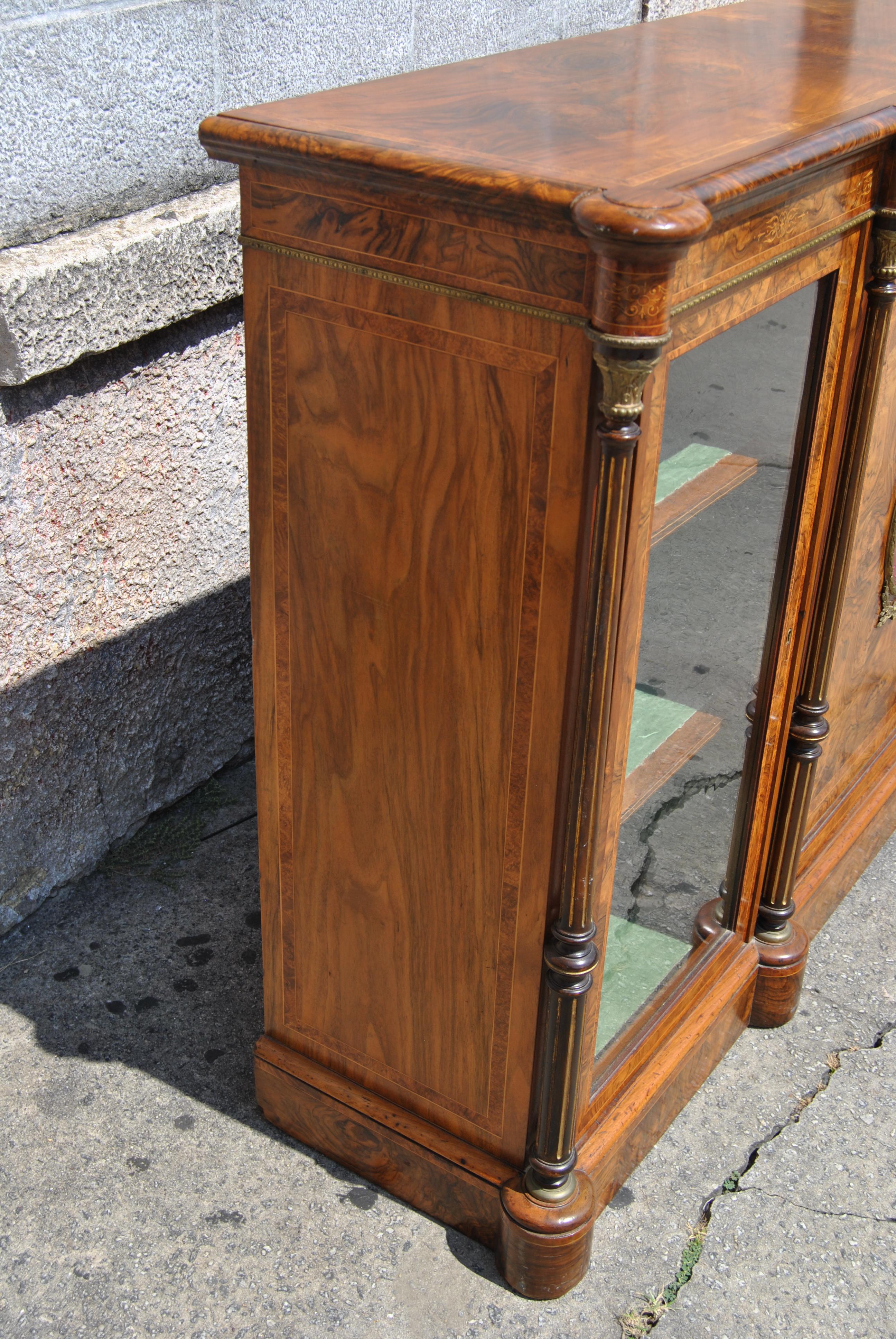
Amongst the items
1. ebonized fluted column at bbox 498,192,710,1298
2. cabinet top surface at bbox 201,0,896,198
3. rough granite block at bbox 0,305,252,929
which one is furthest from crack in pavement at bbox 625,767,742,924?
rough granite block at bbox 0,305,252,929

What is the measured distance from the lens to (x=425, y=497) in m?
1.65

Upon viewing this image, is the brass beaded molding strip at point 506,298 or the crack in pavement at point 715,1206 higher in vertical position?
the brass beaded molding strip at point 506,298

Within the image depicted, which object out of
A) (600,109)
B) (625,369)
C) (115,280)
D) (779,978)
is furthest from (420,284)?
(779,978)

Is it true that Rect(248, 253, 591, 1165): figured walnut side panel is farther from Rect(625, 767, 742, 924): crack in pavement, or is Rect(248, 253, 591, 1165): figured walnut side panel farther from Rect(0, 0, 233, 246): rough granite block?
Rect(0, 0, 233, 246): rough granite block

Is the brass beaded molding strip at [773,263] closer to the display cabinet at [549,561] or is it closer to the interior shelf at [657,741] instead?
the display cabinet at [549,561]

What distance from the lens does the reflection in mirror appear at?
1.73 metres

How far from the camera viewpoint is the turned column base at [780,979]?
247cm

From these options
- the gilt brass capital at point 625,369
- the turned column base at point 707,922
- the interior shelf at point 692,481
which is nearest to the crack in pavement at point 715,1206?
the turned column base at point 707,922

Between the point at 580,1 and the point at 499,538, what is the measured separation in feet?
8.43

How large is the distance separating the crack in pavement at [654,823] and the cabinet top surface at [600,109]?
0.98 m

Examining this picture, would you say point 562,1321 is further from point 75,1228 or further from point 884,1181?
point 75,1228

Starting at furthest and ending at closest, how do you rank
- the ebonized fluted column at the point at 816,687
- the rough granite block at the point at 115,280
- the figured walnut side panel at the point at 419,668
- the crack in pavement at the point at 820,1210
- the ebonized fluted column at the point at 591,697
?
the rough granite block at the point at 115,280 < the crack in pavement at the point at 820,1210 < the ebonized fluted column at the point at 816,687 < the figured walnut side panel at the point at 419,668 < the ebonized fluted column at the point at 591,697

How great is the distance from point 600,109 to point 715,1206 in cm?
172

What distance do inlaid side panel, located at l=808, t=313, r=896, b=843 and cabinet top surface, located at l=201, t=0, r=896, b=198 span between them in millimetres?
440
